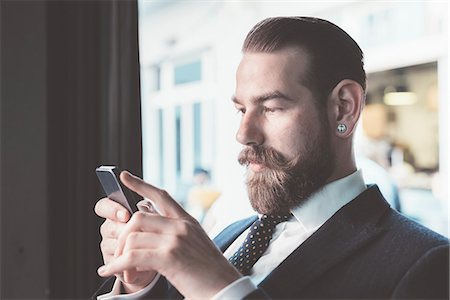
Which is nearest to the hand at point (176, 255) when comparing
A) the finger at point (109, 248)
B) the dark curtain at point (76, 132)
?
the finger at point (109, 248)

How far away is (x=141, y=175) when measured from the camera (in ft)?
5.84

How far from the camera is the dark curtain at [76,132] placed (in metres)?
1.89

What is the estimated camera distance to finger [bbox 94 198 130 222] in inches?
39.4

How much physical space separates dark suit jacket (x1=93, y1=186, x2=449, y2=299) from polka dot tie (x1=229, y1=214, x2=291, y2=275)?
95 millimetres

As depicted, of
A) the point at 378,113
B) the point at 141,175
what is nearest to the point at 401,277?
the point at 141,175

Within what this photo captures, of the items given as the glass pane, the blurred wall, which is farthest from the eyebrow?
the glass pane

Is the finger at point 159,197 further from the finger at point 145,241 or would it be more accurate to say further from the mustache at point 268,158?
the mustache at point 268,158

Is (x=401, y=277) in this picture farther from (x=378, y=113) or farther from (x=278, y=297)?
(x=378, y=113)

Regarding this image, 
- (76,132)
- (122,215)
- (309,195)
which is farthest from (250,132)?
(76,132)

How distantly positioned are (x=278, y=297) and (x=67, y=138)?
1.17 m

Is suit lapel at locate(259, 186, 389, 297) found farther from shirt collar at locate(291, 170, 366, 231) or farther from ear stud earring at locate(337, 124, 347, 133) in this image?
ear stud earring at locate(337, 124, 347, 133)

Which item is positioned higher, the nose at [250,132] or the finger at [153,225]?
the nose at [250,132]

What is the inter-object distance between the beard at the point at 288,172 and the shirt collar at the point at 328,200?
0.01m

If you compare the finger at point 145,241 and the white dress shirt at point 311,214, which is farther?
the white dress shirt at point 311,214
